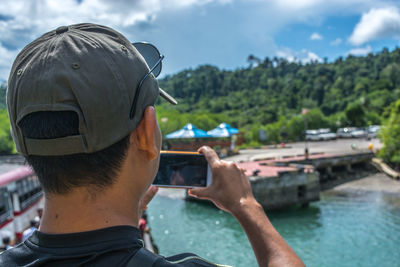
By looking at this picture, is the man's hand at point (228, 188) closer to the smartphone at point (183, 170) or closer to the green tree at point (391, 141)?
the smartphone at point (183, 170)

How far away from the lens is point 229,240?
54.7 feet

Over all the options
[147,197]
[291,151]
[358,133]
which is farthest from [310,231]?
[358,133]

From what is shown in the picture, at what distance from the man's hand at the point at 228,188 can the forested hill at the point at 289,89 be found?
187 ft

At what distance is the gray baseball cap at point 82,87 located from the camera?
0.92 m

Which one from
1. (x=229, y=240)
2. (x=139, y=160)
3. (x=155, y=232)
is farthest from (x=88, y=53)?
(x=155, y=232)

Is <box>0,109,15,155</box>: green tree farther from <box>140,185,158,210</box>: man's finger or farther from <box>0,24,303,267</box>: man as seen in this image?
<box>0,24,303,267</box>: man

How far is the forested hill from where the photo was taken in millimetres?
69125

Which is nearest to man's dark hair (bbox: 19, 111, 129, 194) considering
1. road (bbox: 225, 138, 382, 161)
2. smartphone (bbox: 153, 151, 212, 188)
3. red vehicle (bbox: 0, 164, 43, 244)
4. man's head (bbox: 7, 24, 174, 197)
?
man's head (bbox: 7, 24, 174, 197)

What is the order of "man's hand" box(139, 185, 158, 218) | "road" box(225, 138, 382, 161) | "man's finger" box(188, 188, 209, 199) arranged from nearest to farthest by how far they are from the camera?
1. "man's finger" box(188, 188, 209, 199)
2. "man's hand" box(139, 185, 158, 218)
3. "road" box(225, 138, 382, 161)

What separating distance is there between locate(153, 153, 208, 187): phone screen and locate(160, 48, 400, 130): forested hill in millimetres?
56720

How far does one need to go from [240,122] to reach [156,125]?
2433 inches

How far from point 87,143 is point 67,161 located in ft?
0.29

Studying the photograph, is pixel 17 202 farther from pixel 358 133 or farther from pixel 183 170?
pixel 358 133

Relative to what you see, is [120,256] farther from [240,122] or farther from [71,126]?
[240,122]
